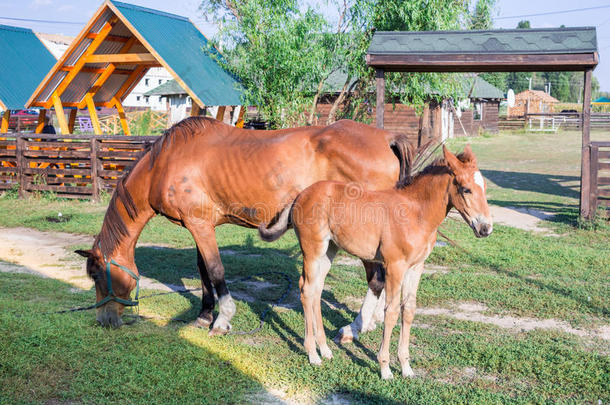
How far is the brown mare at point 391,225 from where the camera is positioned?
4.18m

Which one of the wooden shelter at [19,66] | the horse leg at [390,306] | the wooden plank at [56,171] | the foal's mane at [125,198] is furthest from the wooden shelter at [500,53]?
the wooden shelter at [19,66]

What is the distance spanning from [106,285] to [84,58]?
9989mm

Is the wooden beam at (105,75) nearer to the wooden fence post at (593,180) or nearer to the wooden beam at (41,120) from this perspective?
the wooden beam at (41,120)

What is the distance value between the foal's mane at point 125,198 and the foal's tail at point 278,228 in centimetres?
154

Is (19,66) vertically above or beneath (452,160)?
above

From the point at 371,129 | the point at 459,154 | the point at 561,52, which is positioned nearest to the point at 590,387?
the point at 459,154

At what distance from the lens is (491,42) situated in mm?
10359

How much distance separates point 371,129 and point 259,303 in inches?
96.1

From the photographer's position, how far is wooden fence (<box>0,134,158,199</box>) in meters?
13.7

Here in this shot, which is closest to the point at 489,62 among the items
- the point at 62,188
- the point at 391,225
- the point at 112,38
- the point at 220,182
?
the point at 220,182

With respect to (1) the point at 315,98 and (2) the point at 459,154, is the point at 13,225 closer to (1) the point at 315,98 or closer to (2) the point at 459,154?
(1) the point at 315,98

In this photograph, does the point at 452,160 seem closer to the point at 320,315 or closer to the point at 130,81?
the point at 320,315

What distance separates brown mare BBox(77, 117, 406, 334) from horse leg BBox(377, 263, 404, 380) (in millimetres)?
1010

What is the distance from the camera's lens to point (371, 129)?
5.79 m
